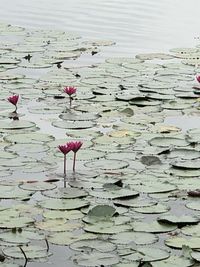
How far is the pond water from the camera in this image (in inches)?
133

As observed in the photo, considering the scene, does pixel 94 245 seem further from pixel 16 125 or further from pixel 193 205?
pixel 16 125

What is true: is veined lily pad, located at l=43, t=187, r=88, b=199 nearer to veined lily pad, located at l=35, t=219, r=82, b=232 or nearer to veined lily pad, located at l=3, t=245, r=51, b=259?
veined lily pad, located at l=35, t=219, r=82, b=232

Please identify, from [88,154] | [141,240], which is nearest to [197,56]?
[88,154]

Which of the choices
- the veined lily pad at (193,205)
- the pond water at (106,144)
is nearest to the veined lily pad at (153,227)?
the pond water at (106,144)

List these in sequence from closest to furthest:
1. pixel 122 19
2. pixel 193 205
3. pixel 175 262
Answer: pixel 175 262 → pixel 193 205 → pixel 122 19

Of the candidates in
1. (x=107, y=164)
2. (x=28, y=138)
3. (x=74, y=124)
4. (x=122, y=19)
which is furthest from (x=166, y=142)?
(x=122, y=19)

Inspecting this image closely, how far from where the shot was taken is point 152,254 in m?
3.17

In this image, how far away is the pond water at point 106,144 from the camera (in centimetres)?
338

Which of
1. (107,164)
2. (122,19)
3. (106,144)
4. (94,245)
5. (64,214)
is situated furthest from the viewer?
(122,19)

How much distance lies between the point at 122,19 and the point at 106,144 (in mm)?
5004

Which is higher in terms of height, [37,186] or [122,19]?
[122,19]

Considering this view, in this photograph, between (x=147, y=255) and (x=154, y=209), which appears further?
(x=154, y=209)

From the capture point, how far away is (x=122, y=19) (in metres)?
9.34

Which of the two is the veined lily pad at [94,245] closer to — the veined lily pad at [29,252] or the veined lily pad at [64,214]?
the veined lily pad at [29,252]
